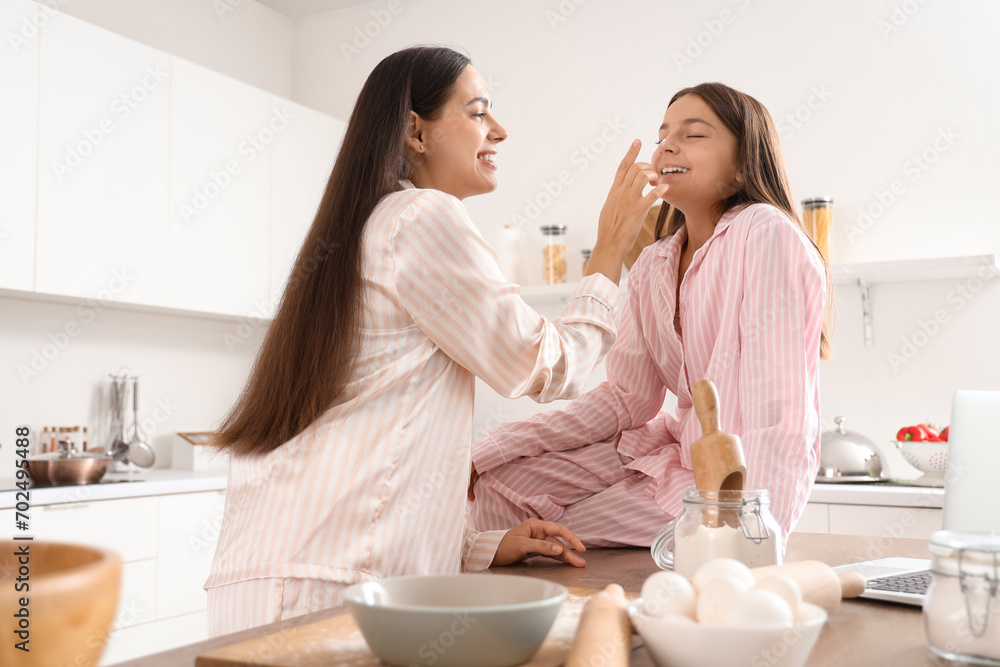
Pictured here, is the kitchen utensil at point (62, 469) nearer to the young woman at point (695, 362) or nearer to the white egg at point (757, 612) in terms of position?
the young woman at point (695, 362)

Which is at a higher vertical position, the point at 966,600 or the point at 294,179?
the point at 294,179

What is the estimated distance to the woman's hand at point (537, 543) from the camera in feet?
3.48

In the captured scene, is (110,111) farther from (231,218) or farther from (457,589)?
(457,589)

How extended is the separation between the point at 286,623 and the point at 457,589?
183 mm

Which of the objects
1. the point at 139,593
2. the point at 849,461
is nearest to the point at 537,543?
the point at 849,461

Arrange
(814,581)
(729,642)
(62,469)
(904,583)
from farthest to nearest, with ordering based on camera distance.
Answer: (62,469) → (904,583) → (814,581) → (729,642)

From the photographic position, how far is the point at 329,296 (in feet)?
3.46

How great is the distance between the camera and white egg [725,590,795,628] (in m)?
0.50

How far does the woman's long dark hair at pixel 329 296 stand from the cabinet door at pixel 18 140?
182 centimetres

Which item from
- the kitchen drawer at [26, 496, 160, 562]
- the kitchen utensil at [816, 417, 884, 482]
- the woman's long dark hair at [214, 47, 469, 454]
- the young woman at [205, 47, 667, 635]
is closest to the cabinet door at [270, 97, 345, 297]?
the kitchen drawer at [26, 496, 160, 562]

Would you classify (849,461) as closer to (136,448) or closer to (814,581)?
(814,581)

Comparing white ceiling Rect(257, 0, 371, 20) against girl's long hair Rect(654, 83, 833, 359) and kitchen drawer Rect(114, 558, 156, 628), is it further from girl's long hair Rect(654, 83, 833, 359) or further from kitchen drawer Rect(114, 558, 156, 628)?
girl's long hair Rect(654, 83, 833, 359)

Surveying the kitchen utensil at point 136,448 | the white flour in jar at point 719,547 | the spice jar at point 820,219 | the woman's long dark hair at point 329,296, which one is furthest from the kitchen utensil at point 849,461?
the kitchen utensil at point 136,448

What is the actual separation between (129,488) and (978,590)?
2513mm
